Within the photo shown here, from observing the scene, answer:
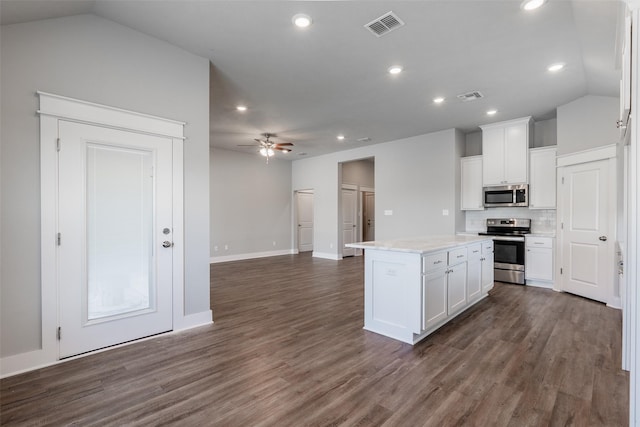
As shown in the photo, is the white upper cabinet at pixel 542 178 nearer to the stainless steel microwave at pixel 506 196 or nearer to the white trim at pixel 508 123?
the stainless steel microwave at pixel 506 196

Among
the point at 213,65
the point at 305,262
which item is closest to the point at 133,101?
the point at 213,65

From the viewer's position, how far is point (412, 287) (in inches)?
113

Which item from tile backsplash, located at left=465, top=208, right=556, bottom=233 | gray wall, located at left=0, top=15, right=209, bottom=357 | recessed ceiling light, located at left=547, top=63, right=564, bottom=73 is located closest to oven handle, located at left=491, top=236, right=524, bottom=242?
tile backsplash, located at left=465, top=208, right=556, bottom=233

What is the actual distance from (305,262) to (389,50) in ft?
18.4

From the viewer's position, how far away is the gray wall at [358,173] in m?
9.29

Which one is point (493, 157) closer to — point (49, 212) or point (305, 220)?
point (305, 220)

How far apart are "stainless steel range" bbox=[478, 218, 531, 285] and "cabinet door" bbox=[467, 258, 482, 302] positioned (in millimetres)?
1698

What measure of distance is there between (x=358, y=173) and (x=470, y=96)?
5310 millimetres

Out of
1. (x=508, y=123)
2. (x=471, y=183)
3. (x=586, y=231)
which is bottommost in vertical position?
(x=586, y=231)

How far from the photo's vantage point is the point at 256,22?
2758 mm

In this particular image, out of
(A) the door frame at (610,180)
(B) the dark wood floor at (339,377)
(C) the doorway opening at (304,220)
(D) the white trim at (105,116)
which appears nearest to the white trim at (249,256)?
(C) the doorway opening at (304,220)

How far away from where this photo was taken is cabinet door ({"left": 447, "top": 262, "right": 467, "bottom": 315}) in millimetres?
3307

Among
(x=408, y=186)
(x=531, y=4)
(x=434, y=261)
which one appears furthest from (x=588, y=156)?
(x=434, y=261)

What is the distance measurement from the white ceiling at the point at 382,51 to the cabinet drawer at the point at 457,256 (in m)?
2.22
